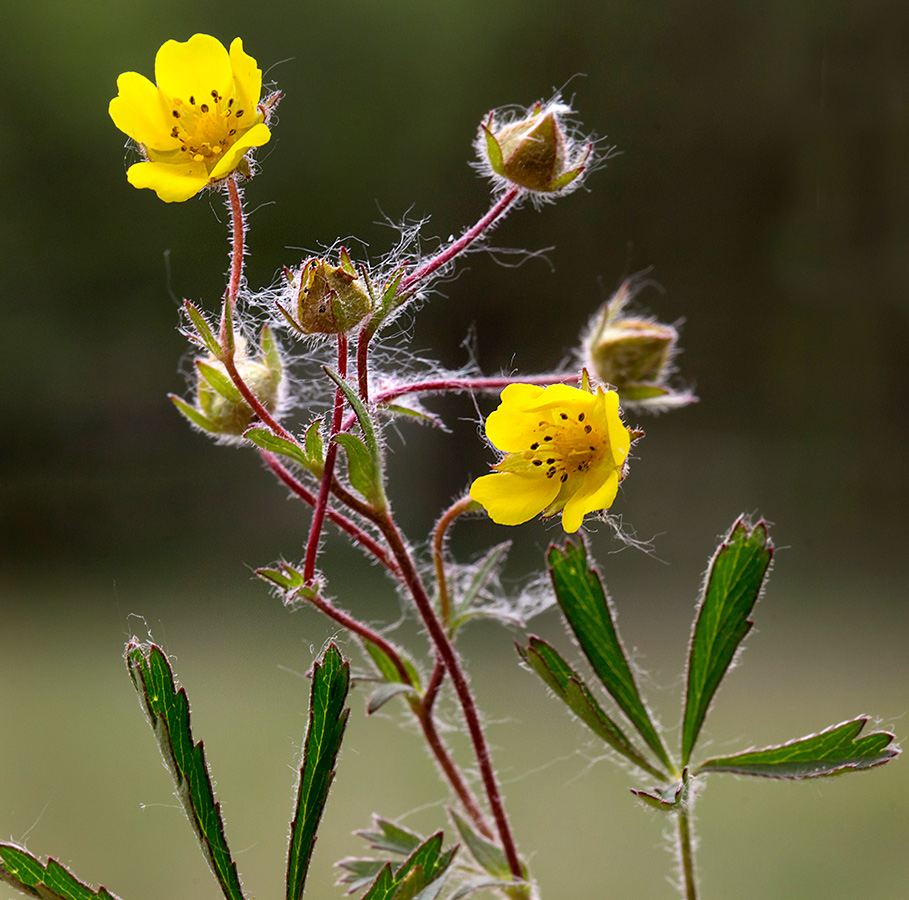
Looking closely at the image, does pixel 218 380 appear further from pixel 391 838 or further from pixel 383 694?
pixel 391 838

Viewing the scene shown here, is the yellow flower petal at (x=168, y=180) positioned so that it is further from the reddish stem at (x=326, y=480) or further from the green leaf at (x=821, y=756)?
the green leaf at (x=821, y=756)

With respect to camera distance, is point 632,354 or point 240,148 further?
point 632,354

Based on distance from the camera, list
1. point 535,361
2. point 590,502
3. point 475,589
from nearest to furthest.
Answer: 1. point 590,502
2. point 475,589
3. point 535,361

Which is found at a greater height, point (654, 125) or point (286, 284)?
point (654, 125)

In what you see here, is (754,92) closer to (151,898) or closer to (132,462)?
(132,462)

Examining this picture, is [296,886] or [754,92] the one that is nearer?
[296,886]

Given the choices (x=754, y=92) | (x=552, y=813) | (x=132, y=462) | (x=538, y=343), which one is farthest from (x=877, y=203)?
(x=132, y=462)

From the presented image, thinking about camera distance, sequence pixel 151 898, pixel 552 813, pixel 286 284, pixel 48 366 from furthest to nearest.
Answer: pixel 48 366, pixel 552 813, pixel 151 898, pixel 286 284

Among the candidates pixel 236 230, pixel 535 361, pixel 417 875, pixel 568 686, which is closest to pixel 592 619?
pixel 568 686
